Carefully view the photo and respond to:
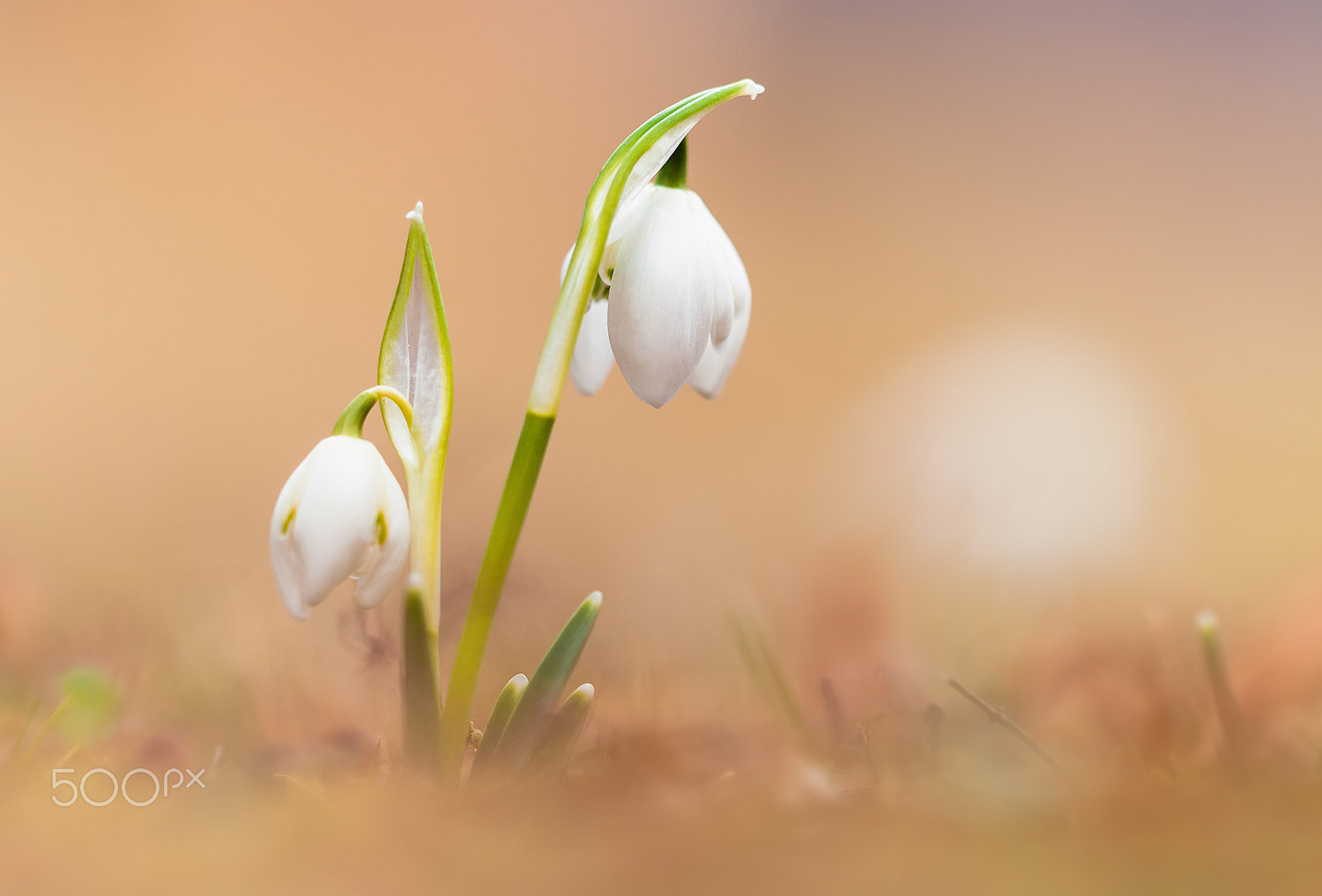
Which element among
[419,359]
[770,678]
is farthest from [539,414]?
[770,678]

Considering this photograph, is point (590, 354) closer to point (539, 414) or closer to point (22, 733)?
point (539, 414)

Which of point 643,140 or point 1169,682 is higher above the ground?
point 643,140

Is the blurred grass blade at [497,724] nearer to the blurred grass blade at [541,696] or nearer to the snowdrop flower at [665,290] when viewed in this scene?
the blurred grass blade at [541,696]

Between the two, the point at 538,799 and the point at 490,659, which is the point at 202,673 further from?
the point at 538,799

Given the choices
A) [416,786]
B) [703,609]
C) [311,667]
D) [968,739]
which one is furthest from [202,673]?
[968,739]

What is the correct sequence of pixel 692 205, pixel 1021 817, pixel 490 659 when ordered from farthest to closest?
1. pixel 490 659
2. pixel 692 205
3. pixel 1021 817

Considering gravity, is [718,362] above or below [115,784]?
above

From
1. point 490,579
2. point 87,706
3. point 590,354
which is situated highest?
point 590,354

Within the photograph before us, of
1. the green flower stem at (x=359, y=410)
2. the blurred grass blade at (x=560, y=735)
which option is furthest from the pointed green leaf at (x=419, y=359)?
the blurred grass blade at (x=560, y=735)
